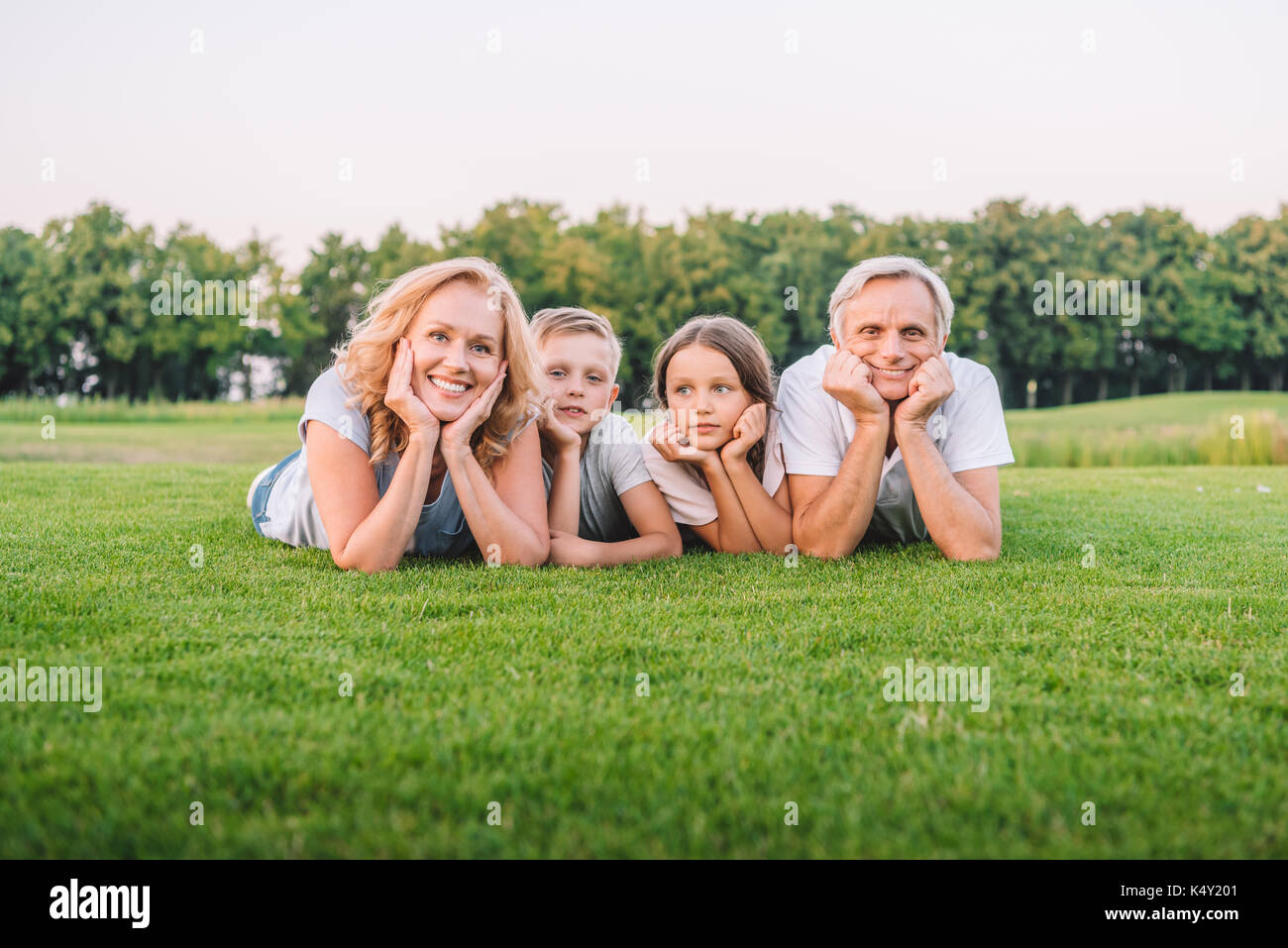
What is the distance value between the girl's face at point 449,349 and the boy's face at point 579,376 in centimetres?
72

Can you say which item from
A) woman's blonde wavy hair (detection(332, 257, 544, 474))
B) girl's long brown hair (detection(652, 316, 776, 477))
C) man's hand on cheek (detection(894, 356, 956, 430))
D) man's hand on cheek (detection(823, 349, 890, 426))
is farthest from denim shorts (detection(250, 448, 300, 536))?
man's hand on cheek (detection(894, 356, 956, 430))

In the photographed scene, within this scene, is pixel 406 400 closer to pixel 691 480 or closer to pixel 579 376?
pixel 579 376

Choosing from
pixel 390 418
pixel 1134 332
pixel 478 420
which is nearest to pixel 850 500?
pixel 478 420

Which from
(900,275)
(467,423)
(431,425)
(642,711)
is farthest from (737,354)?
(642,711)

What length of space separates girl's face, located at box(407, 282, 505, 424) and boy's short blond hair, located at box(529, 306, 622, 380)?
0.86 meters

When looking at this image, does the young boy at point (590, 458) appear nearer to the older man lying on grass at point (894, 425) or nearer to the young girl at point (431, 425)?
the young girl at point (431, 425)

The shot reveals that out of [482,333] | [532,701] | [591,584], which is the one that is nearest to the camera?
[532,701]

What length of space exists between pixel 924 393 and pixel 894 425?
390 millimetres

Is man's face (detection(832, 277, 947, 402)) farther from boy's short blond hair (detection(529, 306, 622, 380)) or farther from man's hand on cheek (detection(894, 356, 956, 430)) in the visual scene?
boy's short blond hair (detection(529, 306, 622, 380))

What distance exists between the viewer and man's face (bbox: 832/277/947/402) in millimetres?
4941

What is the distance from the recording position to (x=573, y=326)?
18.4 feet
